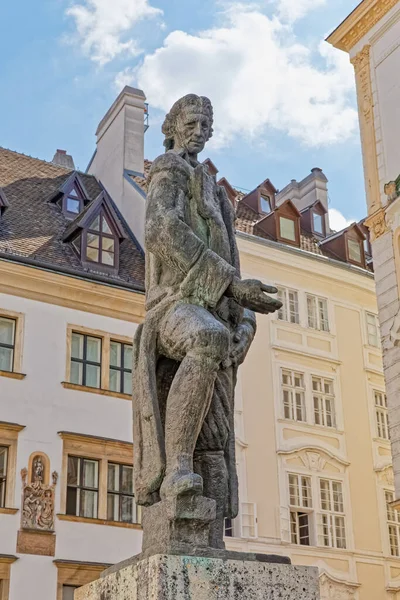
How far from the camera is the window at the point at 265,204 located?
30922 millimetres

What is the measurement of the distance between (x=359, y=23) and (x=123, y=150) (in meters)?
8.07

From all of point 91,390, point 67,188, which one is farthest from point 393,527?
point 67,188

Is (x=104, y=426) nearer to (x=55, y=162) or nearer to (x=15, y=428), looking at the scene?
(x=15, y=428)

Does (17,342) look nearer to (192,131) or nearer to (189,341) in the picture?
(192,131)

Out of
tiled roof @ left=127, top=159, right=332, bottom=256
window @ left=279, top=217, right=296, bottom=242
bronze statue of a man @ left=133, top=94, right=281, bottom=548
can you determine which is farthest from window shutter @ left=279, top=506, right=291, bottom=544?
bronze statue of a man @ left=133, top=94, right=281, bottom=548

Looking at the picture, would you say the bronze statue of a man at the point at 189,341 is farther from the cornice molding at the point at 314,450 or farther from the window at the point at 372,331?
the window at the point at 372,331

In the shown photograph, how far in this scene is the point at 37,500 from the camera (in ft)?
64.5

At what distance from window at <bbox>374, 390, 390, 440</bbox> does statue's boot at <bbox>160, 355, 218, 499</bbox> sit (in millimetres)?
22517

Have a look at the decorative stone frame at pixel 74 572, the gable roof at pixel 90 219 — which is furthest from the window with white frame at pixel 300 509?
the gable roof at pixel 90 219

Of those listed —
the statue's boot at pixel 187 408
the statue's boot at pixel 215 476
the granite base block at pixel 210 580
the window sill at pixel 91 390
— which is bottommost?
the granite base block at pixel 210 580

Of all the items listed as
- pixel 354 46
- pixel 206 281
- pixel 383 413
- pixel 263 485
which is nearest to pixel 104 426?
pixel 263 485

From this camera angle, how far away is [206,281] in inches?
210

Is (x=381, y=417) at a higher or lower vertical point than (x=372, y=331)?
lower

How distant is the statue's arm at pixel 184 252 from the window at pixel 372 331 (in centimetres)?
2320
